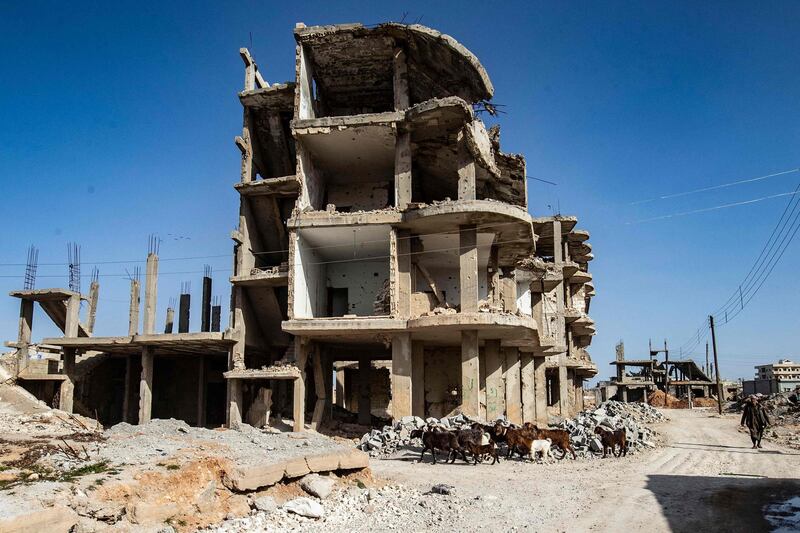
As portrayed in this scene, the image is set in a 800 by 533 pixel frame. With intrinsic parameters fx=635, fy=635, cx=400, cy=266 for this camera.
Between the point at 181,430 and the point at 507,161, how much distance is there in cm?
2273

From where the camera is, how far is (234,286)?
3088 cm

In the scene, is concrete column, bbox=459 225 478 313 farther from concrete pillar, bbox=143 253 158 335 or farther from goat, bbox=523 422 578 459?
concrete pillar, bbox=143 253 158 335

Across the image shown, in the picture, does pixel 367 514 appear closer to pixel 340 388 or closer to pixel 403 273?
pixel 403 273

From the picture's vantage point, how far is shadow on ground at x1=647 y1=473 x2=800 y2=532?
10.4 m


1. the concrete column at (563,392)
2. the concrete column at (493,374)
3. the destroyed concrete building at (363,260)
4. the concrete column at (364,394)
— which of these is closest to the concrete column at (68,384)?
the destroyed concrete building at (363,260)

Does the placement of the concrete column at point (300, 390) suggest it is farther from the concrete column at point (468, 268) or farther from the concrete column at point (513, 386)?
the concrete column at point (513, 386)

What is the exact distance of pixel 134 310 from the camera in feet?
105

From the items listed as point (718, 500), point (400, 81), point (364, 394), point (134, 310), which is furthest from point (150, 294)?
point (718, 500)

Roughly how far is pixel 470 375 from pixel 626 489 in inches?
452

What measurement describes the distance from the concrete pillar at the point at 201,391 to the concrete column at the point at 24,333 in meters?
8.51

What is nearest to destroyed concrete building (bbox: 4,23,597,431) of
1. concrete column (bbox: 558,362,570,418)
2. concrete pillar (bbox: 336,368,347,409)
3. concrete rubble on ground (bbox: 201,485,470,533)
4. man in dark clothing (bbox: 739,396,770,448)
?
concrete column (bbox: 558,362,570,418)

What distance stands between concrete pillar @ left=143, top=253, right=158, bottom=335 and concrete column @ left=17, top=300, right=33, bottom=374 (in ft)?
20.3

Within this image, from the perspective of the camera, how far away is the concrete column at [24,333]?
3091 cm

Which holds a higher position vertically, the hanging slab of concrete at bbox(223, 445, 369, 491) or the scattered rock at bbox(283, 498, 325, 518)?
the hanging slab of concrete at bbox(223, 445, 369, 491)
